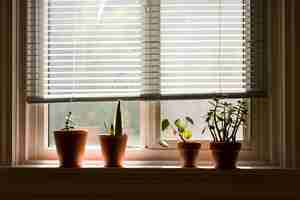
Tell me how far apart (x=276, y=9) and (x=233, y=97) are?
0.45 metres

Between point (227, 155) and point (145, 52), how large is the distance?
610 mm

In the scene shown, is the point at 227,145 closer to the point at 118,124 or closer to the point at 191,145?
the point at 191,145

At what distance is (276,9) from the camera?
218cm

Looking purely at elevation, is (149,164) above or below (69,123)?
below

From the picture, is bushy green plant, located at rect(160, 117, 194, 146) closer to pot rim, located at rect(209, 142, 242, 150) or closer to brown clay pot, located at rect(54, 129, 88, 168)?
pot rim, located at rect(209, 142, 242, 150)

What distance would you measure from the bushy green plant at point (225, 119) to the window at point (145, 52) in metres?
0.06

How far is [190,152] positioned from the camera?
213cm

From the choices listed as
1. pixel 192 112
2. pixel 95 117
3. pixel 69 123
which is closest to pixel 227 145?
pixel 192 112

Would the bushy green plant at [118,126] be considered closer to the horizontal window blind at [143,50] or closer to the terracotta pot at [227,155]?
the horizontal window blind at [143,50]

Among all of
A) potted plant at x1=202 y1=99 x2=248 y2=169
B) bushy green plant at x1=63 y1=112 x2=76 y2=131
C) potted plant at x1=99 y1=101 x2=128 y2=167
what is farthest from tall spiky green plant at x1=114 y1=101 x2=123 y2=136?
potted plant at x1=202 y1=99 x2=248 y2=169

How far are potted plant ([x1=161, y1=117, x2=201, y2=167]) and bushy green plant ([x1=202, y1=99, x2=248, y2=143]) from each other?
0.09 metres
